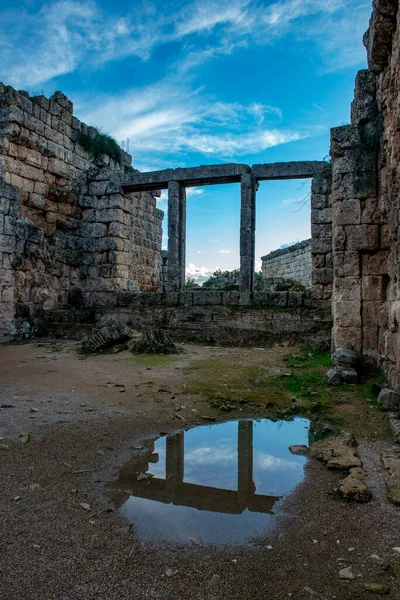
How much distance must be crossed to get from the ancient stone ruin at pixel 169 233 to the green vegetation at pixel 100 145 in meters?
0.07

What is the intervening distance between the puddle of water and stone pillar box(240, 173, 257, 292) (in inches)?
251

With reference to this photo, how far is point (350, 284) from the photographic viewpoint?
5.94 metres

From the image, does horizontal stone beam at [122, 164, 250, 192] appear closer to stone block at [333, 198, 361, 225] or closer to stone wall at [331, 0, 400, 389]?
stone wall at [331, 0, 400, 389]

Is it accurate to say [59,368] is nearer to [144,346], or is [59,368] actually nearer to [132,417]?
[144,346]

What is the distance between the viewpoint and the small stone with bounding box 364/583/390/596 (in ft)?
5.49

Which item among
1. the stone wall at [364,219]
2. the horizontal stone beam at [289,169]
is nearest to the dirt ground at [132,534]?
the stone wall at [364,219]

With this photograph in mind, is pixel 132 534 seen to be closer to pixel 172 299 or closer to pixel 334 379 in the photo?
pixel 334 379

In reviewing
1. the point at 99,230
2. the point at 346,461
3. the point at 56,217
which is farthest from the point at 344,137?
the point at 56,217

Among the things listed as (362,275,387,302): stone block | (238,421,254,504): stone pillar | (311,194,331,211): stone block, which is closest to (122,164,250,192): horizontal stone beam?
(311,194,331,211): stone block

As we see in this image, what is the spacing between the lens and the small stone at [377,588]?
5.49ft

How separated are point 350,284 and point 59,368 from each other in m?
4.62

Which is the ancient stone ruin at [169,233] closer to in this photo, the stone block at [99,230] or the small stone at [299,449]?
the stone block at [99,230]

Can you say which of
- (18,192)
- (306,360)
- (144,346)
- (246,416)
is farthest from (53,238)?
(246,416)

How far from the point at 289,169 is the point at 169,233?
133 inches
